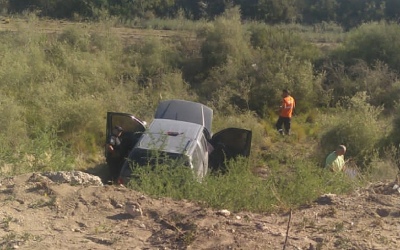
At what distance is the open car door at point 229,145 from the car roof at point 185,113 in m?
0.89

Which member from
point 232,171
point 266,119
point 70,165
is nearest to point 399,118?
point 266,119

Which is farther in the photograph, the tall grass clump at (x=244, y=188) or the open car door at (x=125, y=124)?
the open car door at (x=125, y=124)

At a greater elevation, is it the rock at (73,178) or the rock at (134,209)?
the rock at (134,209)

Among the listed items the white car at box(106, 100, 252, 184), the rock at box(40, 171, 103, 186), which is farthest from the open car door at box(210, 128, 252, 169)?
the rock at box(40, 171, 103, 186)

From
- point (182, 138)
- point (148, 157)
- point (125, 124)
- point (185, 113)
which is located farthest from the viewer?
point (185, 113)

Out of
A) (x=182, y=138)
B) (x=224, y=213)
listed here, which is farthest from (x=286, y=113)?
(x=224, y=213)

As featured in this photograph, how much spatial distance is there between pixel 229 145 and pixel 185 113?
153 centimetres

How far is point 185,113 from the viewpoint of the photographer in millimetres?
12344

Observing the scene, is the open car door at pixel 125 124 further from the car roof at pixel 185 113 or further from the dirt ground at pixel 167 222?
the dirt ground at pixel 167 222

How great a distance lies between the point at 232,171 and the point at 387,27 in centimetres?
1644

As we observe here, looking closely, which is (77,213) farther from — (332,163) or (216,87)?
(216,87)

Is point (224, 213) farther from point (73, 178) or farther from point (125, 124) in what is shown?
point (125, 124)

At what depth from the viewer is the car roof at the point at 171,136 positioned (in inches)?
362

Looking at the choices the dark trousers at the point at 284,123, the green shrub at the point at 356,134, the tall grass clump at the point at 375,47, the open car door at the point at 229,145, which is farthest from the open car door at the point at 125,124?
the tall grass clump at the point at 375,47
